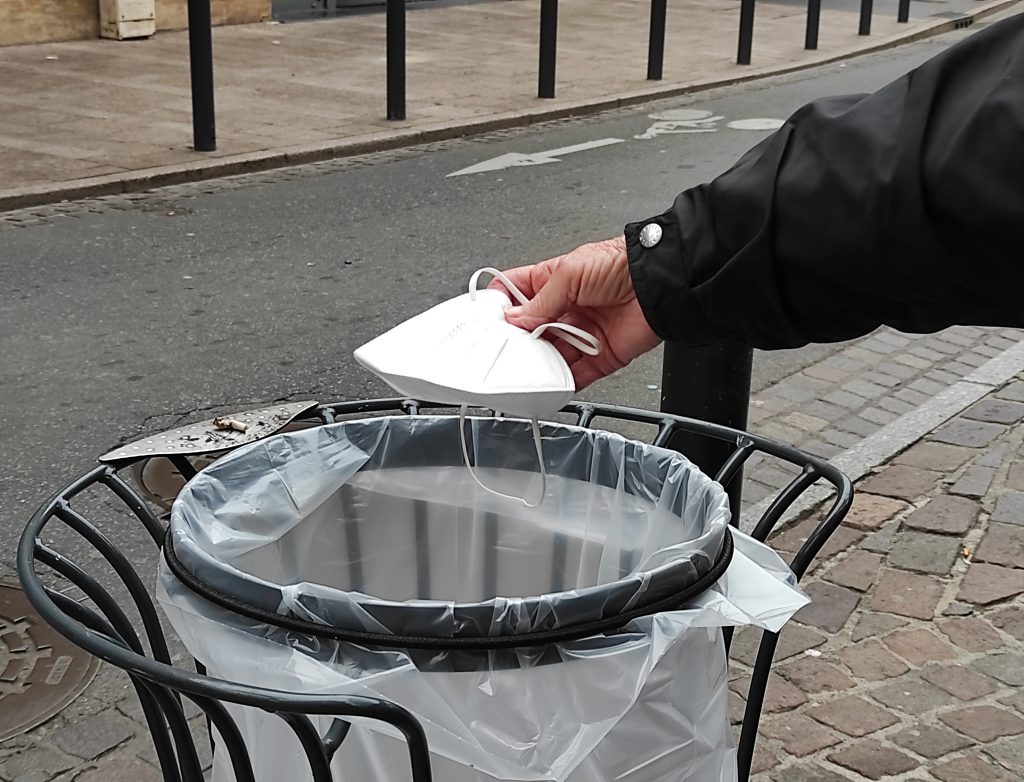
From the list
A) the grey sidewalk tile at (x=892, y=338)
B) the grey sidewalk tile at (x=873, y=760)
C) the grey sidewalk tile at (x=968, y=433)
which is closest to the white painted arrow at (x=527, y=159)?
the grey sidewalk tile at (x=892, y=338)

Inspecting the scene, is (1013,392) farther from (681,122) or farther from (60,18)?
(60,18)

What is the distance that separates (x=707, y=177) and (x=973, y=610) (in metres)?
5.63

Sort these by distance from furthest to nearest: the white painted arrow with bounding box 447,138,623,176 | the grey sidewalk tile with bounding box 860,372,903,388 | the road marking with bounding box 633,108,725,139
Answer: the road marking with bounding box 633,108,725,139 < the white painted arrow with bounding box 447,138,623,176 < the grey sidewalk tile with bounding box 860,372,903,388

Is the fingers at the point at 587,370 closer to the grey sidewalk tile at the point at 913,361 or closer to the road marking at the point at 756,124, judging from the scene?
the grey sidewalk tile at the point at 913,361

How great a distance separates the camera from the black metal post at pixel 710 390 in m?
2.65

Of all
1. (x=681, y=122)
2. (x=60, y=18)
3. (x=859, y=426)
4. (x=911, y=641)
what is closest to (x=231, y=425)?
(x=911, y=641)

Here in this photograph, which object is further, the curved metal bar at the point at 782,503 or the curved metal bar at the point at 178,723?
the curved metal bar at the point at 782,503

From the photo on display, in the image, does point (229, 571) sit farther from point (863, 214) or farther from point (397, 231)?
point (397, 231)

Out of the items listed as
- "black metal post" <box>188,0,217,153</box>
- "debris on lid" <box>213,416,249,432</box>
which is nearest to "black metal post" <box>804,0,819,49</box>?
"black metal post" <box>188,0,217,153</box>

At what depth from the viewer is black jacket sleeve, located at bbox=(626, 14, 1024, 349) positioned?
49.9 inches

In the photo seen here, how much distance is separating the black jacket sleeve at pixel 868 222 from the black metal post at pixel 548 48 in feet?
32.5

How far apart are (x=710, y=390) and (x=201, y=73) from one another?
6.64 m

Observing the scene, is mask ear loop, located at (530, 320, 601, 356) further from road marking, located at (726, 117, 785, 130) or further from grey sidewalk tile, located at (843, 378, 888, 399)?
road marking, located at (726, 117, 785, 130)

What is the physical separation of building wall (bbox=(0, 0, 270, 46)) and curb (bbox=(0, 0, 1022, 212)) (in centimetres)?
491
